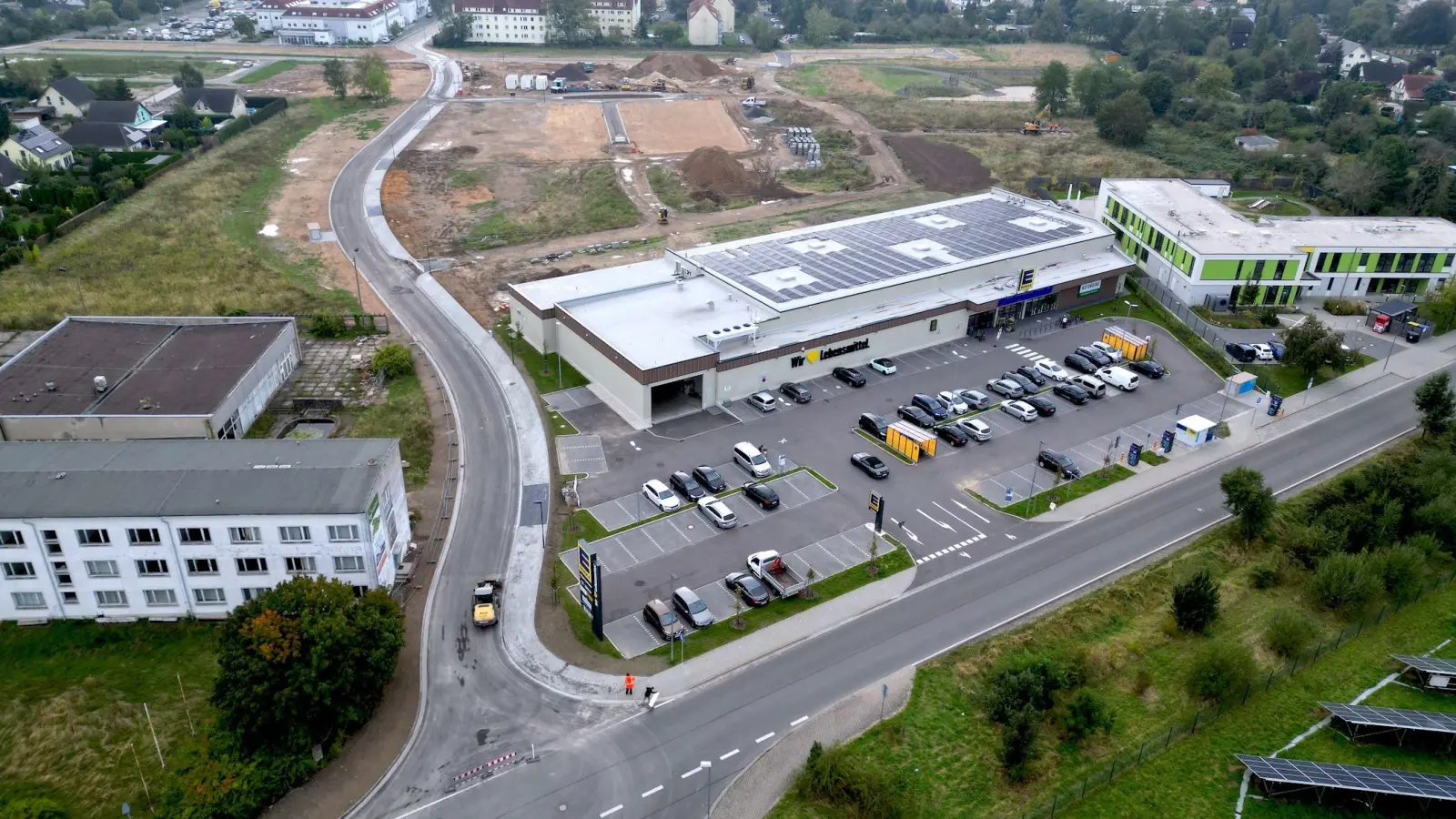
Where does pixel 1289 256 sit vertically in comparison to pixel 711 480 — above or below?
above

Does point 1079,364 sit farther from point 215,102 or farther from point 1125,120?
point 215,102

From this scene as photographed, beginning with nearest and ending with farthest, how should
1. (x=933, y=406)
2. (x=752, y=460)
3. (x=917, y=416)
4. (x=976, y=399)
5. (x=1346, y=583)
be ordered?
1. (x=1346, y=583)
2. (x=752, y=460)
3. (x=917, y=416)
4. (x=933, y=406)
5. (x=976, y=399)

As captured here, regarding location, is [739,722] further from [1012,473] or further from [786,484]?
[1012,473]

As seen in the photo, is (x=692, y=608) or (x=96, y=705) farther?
(x=692, y=608)

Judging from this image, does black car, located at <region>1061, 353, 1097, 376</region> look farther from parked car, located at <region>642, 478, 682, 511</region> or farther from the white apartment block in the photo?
the white apartment block

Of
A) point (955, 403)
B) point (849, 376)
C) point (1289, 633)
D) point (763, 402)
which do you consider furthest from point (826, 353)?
point (1289, 633)

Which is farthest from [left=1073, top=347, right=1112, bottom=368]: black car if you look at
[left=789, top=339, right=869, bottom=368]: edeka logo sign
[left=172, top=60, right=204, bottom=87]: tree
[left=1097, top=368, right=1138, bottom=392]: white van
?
[left=172, top=60, right=204, bottom=87]: tree

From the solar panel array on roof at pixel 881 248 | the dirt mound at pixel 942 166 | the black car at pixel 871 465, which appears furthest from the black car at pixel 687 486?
the dirt mound at pixel 942 166
